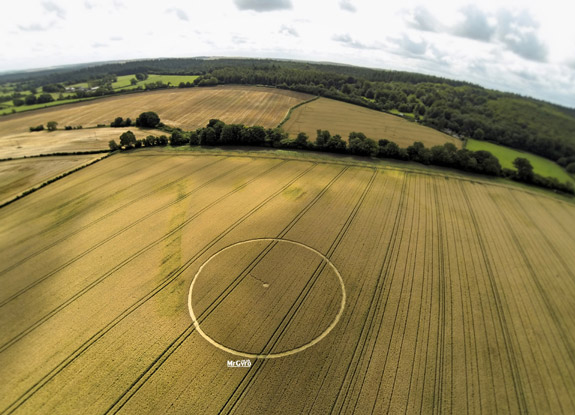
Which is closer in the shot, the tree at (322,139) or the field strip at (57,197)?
the field strip at (57,197)

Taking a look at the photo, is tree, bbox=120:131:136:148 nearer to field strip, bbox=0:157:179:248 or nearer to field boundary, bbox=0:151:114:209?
field boundary, bbox=0:151:114:209

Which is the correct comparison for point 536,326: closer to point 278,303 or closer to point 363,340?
point 363,340

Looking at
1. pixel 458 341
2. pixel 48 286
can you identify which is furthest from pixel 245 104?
pixel 458 341

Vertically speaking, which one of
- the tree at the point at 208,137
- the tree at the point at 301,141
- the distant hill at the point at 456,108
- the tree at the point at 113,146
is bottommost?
the tree at the point at 113,146

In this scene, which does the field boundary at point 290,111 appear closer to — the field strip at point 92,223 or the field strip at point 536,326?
the field strip at point 92,223

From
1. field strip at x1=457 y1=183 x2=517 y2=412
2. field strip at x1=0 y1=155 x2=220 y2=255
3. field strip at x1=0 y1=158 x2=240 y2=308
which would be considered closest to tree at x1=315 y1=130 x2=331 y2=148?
field strip at x1=0 y1=158 x2=240 y2=308

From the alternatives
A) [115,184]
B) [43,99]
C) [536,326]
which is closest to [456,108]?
[536,326]

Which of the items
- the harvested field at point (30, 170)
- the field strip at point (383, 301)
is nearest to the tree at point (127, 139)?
the harvested field at point (30, 170)
